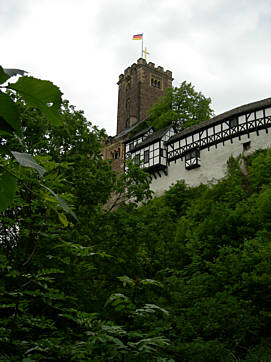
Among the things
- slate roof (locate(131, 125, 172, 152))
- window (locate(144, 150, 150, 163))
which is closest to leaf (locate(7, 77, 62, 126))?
slate roof (locate(131, 125, 172, 152))

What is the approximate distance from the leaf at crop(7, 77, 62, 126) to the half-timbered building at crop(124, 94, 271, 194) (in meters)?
25.6

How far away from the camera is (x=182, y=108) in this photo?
37.8 m

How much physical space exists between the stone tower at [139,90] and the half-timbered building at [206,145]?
16.1 metres

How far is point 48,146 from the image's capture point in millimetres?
10875

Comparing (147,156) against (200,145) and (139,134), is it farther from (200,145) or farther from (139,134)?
(200,145)

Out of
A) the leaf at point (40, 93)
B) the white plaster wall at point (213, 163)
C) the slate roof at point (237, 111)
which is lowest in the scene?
the leaf at point (40, 93)

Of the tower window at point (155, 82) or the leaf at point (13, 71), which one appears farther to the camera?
the tower window at point (155, 82)

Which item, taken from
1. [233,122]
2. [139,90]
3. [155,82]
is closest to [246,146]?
[233,122]

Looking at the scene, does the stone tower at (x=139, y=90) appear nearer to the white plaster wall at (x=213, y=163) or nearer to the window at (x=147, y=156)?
the window at (x=147, y=156)

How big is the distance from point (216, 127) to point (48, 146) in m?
19.2

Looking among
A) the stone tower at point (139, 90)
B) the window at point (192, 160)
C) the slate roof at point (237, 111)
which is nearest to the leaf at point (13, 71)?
the slate roof at point (237, 111)

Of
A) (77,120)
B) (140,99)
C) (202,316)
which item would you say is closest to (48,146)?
(77,120)

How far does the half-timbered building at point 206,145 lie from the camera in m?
25.4

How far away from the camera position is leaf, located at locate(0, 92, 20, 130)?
→ 2.15 ft
